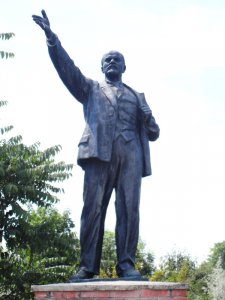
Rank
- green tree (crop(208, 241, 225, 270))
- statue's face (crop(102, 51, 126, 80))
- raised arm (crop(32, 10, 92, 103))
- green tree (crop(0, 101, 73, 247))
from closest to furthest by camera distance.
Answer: raised arm (crop(32, 10, 92, 103)) → statue's face (crop(102, 51, 126, 80)) → green tree (crop(0, 101, 73, 247)) → green tree (crop(208, 241, 225, 270))

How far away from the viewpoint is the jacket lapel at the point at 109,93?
21.7 feet

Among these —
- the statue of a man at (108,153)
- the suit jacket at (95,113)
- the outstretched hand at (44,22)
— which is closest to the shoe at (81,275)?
the statue of a man at (108,153)

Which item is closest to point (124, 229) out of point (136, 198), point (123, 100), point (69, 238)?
point (136, 198)

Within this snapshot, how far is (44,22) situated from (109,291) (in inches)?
114

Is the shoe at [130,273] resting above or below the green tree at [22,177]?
below

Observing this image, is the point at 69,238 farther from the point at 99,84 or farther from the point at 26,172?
the point at 99,84

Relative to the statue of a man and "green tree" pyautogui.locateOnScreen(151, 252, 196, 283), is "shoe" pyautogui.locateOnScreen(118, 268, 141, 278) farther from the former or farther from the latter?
"green tree" pyautogui.locateOnScreen(151, 252, 196, 283)

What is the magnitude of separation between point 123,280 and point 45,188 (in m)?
7.78

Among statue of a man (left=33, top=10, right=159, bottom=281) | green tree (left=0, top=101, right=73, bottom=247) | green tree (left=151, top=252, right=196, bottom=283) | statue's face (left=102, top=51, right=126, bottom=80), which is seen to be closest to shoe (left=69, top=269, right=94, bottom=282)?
statue of a man (left=33, top=10, right=159, bottom=281)

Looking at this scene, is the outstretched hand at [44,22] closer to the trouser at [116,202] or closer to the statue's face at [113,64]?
the statue's face at [113,64]

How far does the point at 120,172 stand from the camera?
21.4 ft

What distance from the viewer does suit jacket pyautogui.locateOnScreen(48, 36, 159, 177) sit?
638 cm

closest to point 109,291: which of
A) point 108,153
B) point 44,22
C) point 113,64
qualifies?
point 108,153

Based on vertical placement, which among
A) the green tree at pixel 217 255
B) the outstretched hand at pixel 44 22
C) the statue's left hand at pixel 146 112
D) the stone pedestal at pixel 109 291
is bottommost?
the stone pedestal at pixel 109 291
